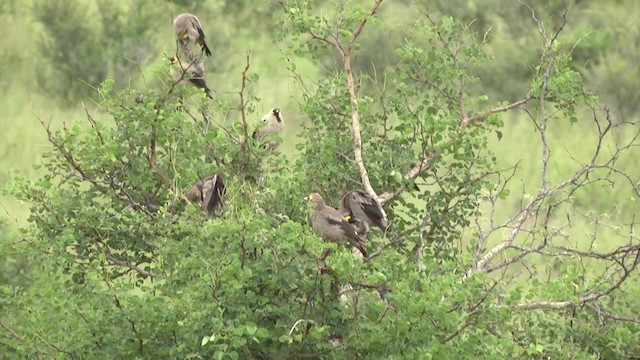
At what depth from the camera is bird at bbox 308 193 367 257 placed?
1278 centimetres

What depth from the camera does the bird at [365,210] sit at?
43.0ft

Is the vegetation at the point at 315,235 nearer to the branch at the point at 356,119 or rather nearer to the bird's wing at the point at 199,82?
the branch at the point at 356,119

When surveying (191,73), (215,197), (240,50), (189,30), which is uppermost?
(240,50)

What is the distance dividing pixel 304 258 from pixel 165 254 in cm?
168

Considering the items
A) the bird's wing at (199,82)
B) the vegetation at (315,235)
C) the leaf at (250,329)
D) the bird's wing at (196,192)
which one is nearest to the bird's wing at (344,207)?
the vegetation at (315,235)

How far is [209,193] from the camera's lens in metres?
13.1

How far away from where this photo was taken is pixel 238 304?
10.7 metres

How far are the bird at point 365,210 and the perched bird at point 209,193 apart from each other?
1120 millimetres

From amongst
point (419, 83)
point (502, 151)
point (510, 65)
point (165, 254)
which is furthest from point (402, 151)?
point (510, 65)

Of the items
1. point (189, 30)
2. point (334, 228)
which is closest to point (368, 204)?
point (334, 228)

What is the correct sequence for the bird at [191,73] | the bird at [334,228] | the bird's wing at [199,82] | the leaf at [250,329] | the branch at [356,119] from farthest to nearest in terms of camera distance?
the bird's wing at [199,82]
the bird at [191,73]
the branch at [356,119]
the bird at [334,228]
the leaf at [250,329]

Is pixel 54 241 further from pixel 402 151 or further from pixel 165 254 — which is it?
pixel 402 151

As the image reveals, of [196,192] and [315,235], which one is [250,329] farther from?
[196,192]

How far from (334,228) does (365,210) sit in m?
0.46
